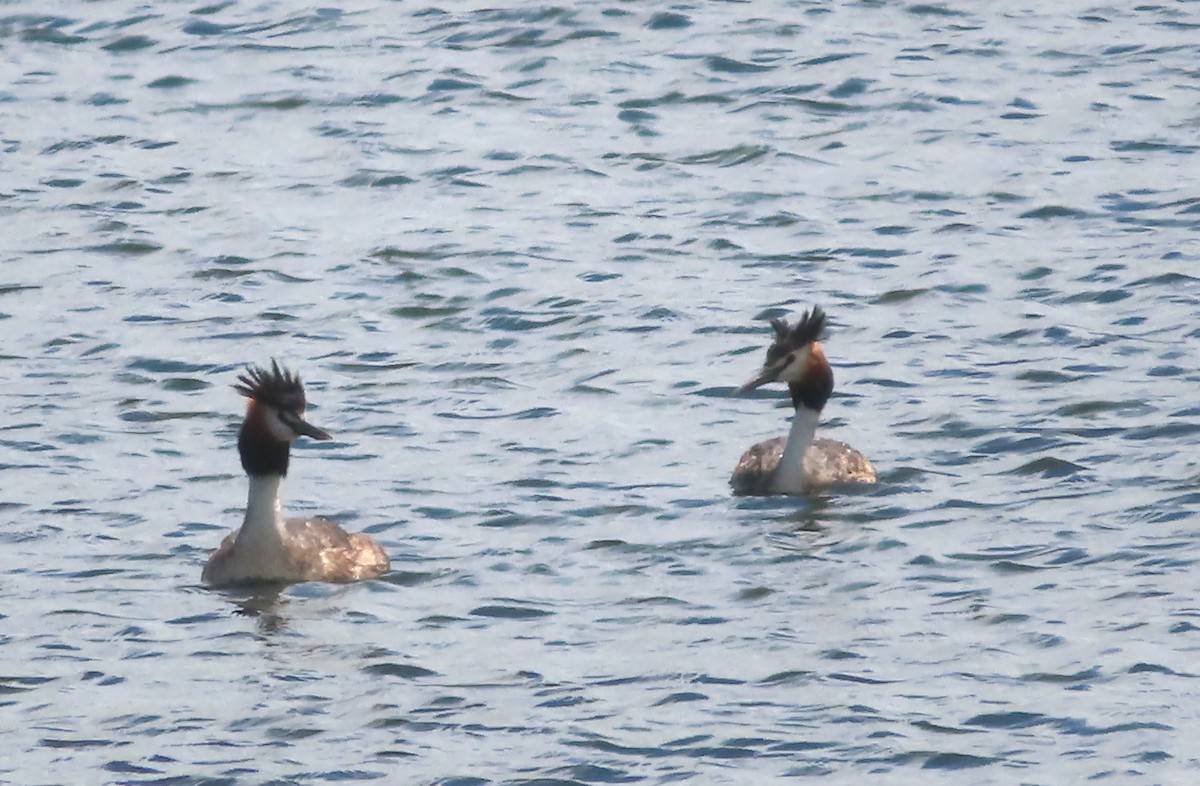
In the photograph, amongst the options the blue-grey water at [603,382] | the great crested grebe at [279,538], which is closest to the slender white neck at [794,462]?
the blue-grey water at [603,382]

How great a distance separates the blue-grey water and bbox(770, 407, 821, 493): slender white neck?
0.23 metres

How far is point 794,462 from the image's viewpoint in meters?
16.0

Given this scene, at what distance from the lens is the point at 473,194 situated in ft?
74.6

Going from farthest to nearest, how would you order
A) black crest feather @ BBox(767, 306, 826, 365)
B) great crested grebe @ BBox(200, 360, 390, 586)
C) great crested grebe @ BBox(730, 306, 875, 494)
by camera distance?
black crest feather @ BBox(767, 306, 826, 365) → great crested grebe @ BBox(730, 306, 875, 494) → great crested grebe @ BBox(200, 360, 390, 586)

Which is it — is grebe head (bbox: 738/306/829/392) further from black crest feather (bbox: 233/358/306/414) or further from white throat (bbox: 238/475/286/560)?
white throat (bbox: 238/475/286/560)

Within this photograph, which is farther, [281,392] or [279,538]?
[281,392]

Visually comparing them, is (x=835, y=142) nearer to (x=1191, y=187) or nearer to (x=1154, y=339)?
(x=1191, y=187)

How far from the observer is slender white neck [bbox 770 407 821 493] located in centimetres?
1597

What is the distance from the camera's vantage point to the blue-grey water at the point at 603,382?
12102 millimetres

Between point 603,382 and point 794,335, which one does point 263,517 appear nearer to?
point 794,335

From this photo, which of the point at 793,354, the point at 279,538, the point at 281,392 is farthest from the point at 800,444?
the point at 279,538

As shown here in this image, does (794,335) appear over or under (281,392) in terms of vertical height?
under

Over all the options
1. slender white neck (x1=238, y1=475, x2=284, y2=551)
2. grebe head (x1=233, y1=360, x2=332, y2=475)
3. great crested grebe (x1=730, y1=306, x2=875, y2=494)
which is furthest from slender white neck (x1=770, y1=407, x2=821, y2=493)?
slender white neck (x1=238, y1=475, x2=284, y2=551)

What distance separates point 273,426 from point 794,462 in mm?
Result: 3239
